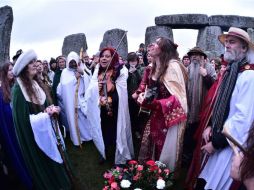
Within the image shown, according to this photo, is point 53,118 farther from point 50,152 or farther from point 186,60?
point 186,60

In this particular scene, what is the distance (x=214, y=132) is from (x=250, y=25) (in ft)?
60.0

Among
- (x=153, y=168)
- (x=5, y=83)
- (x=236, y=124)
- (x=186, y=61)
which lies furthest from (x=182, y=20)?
(x=236, y=124)

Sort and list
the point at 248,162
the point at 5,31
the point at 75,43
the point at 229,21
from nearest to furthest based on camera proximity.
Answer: the point at 248,162 < the point at 5,31 < the point at 75,43 < the point at 229,21

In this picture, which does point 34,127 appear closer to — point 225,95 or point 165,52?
point 165,52

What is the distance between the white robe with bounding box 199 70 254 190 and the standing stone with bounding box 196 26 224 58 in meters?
14.9

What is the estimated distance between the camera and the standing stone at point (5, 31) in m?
9.23

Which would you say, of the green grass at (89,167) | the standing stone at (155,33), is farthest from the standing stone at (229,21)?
the green grass at (89,167)

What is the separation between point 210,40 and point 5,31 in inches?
482

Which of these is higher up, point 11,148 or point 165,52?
point 165,52

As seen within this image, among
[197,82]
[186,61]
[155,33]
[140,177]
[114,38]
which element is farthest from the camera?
[155,33]

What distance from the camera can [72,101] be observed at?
6555mm

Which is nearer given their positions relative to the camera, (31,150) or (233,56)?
(233,56)

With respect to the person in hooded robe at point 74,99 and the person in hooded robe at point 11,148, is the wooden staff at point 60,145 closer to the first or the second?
the person in hooded robe at point 11,148

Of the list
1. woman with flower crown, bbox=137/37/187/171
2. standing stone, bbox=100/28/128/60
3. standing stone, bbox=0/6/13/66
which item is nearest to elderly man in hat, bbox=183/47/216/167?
woman with flower crown, bbox=137/37/187/171
